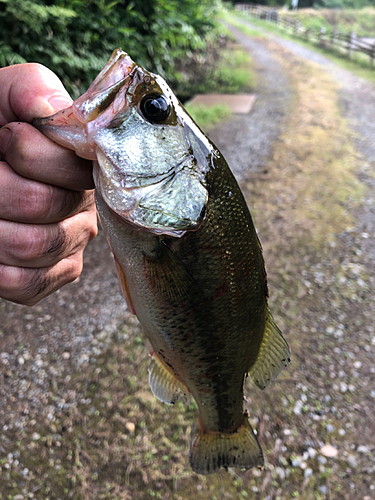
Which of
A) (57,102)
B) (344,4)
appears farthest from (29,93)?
(344,4)

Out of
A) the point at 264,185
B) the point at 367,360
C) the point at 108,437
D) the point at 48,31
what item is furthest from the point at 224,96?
the point at 108,437

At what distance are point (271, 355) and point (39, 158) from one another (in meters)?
1.17

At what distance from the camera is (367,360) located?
3.47 metres

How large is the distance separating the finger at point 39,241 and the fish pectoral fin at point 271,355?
0.87 metres

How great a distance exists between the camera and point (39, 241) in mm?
1410

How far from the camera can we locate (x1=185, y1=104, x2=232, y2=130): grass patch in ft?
26.7

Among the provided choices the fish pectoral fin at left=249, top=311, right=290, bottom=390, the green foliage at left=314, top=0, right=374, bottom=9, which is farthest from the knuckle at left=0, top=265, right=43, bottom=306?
the green foliage at left=314, top=0, right=374, bottom=9

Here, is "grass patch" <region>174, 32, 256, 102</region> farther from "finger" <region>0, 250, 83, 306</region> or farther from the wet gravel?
"finger" <region>0, 250, 83, 306</region>

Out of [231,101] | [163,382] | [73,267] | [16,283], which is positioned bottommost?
[231,101]

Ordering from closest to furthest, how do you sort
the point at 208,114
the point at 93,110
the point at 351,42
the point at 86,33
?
the point at 93,110, the point at 86,33, the point at 208,114, the point at 351,42

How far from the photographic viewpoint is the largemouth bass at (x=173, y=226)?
120 cm

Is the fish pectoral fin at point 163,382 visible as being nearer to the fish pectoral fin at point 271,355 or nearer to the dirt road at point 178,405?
the fish pectoral fin at point 271,355

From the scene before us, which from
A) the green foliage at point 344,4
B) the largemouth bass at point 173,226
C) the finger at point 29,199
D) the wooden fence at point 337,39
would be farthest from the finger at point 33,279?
the green foliage at point 344,4

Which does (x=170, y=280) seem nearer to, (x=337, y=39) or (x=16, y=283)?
(x=16, y=283)
